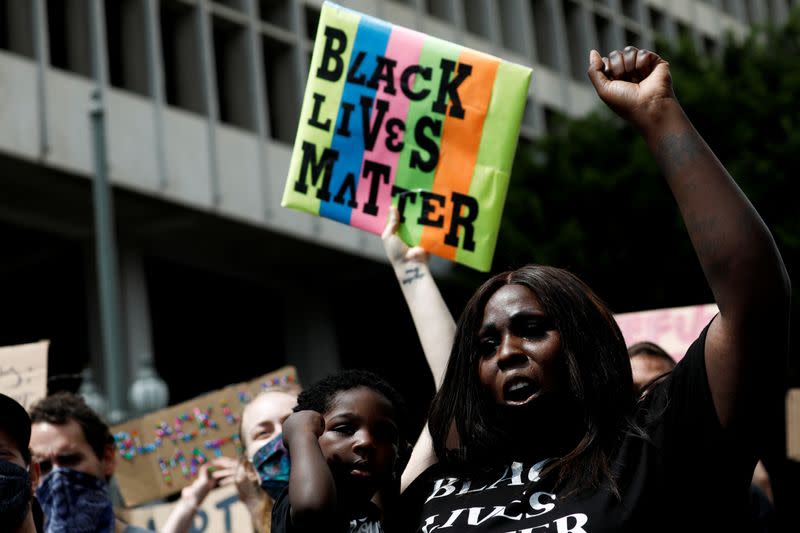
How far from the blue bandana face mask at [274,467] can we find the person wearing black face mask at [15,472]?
2.08ft

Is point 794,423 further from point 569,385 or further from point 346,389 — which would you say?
point 569,385

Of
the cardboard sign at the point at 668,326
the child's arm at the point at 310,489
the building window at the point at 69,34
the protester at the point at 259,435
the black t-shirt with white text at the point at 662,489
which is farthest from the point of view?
the building window at the point at 69,34

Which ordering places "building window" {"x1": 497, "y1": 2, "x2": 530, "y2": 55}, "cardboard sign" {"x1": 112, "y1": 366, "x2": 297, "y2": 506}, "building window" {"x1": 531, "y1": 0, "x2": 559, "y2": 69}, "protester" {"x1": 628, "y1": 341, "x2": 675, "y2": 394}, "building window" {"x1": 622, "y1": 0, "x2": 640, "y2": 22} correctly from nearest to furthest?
"protester" {"x1": 628, "y1": 341, "x2": 675, "y2": 394}, "cardboard sign" {"x1": 112, "y1": 366, "x2": 297, "y2": 506}, "building window" {"x1": 497, "y1": 2, "x2": 530, "y2": 55}, "building window" {"x1": 531, "y1": 0, "x2": 559, "y2": 69}, "building window" {"x1": 622, "y1": 0, "x2": 640, "y2": 22}

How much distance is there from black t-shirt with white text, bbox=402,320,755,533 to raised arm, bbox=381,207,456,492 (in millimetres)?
512

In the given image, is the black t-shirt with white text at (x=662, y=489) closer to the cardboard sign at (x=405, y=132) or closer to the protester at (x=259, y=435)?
the protester at (x=259, y=435)

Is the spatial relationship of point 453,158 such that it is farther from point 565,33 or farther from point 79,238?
point 565,33

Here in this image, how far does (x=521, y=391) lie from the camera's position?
2.93m

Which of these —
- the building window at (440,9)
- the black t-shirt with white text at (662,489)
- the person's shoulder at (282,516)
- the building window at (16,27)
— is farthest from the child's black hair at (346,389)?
the building window at (440,9)

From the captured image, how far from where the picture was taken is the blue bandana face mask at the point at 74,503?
174 inches

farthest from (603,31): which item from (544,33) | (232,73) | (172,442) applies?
(172,442)

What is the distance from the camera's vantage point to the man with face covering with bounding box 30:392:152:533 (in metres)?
4.43

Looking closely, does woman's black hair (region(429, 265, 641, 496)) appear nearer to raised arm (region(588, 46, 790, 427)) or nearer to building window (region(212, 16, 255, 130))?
raised arm (region(588, 46, 790, 427))

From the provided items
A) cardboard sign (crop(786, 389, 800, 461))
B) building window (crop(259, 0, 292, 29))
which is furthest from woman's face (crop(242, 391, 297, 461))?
building window (crop(259, 0, 292, 29))

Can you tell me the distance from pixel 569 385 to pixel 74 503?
79.2 inches
